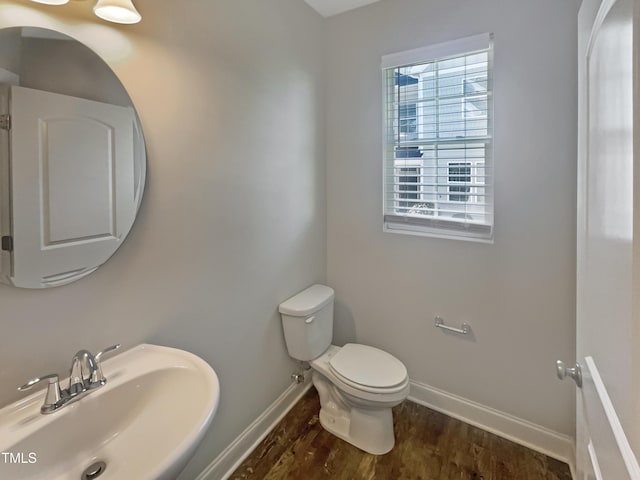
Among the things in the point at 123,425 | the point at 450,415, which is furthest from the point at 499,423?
the point at 123,425

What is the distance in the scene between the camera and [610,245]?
66cm

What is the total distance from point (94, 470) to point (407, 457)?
143 centimetres

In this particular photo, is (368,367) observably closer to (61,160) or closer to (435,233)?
(435,233)

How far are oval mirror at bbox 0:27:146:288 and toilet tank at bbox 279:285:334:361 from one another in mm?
1033

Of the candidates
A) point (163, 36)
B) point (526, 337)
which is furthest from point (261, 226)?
point (526, 337)

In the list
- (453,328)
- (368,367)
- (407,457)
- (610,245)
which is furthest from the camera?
(453,328)

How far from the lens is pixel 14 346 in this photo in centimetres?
94

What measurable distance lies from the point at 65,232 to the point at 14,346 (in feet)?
1.12

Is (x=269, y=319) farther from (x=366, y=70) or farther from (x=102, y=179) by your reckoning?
(x=366, y=70)

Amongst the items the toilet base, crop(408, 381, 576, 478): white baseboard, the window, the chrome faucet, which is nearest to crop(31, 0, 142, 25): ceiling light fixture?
the chrome faucet

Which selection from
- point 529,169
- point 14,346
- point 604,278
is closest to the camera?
point 604,278

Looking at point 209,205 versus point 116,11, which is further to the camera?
point 209,205

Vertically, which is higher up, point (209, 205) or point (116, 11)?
point (116, 11)

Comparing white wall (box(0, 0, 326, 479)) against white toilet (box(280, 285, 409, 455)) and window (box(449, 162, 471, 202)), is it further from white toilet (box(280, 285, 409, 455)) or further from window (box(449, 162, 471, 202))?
window (box(449, 162, 471, 202))
